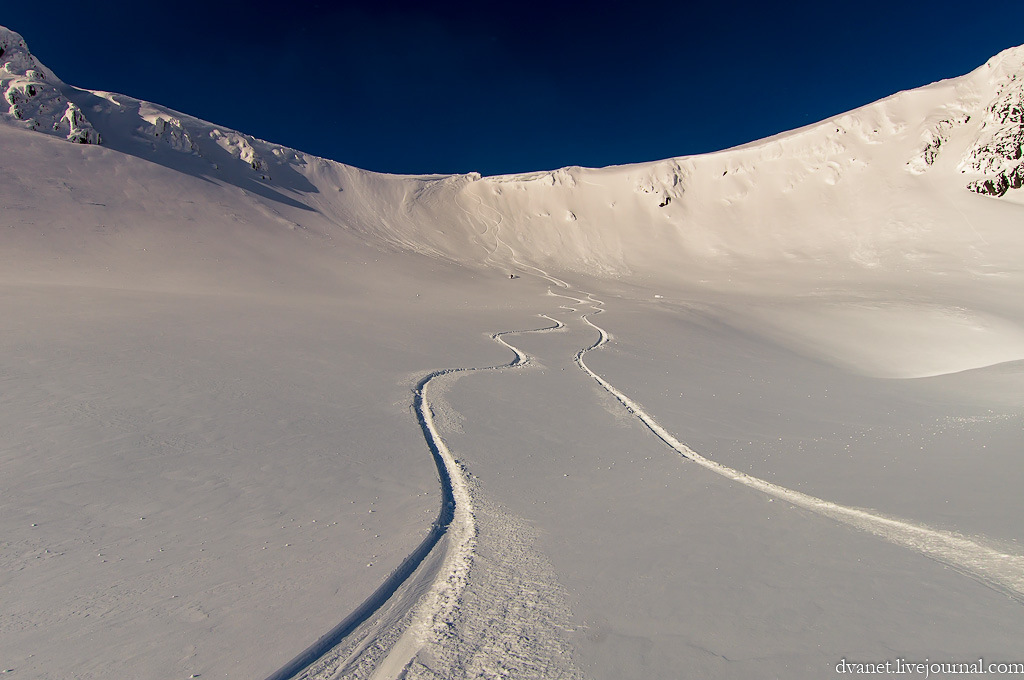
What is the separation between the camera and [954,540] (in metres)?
3.66

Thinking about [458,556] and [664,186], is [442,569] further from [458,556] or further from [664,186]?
[664,186]

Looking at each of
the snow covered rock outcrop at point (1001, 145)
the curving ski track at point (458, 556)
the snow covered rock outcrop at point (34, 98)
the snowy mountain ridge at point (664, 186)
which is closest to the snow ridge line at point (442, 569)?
the curving ski track at point (458, 556)

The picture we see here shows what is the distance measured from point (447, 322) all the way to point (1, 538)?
11460 millimetres

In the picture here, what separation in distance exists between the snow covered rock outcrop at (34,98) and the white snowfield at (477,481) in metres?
12.0

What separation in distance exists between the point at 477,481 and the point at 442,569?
1.49 meters

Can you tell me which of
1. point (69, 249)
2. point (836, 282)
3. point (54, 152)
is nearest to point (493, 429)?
point (69, 249)

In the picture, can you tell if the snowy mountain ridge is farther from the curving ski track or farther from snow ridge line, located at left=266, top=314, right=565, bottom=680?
the curving ski track

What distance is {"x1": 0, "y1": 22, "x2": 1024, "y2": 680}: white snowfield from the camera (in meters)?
2.58

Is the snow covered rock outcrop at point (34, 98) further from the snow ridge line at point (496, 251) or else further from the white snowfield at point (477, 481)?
the snow ridge line at point (496, 251)

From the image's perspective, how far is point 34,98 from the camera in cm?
2792

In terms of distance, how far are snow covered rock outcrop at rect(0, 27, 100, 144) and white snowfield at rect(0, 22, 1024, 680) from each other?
1203 centimetres

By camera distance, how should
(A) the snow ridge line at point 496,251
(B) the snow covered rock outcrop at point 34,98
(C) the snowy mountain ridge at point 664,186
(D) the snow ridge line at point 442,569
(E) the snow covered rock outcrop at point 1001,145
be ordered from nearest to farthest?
1. (D) the snow ridge line at point 442,569
2. (B) the snow covered rock outcrop at point 34,98
3. (A) the snow ridge line at point 496,251
4. (C) the snowy mountain ridge at point 664,186
5. (E) the snow covered rock outcrop at point 1001,145

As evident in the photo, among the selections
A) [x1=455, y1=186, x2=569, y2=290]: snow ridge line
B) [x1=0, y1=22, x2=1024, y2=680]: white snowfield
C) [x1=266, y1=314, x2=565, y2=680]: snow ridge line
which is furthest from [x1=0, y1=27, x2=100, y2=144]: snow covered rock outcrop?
[x1=266, y1=314, x2=565, y2=680]: snow ridge line

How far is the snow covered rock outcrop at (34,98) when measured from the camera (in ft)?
89.2
